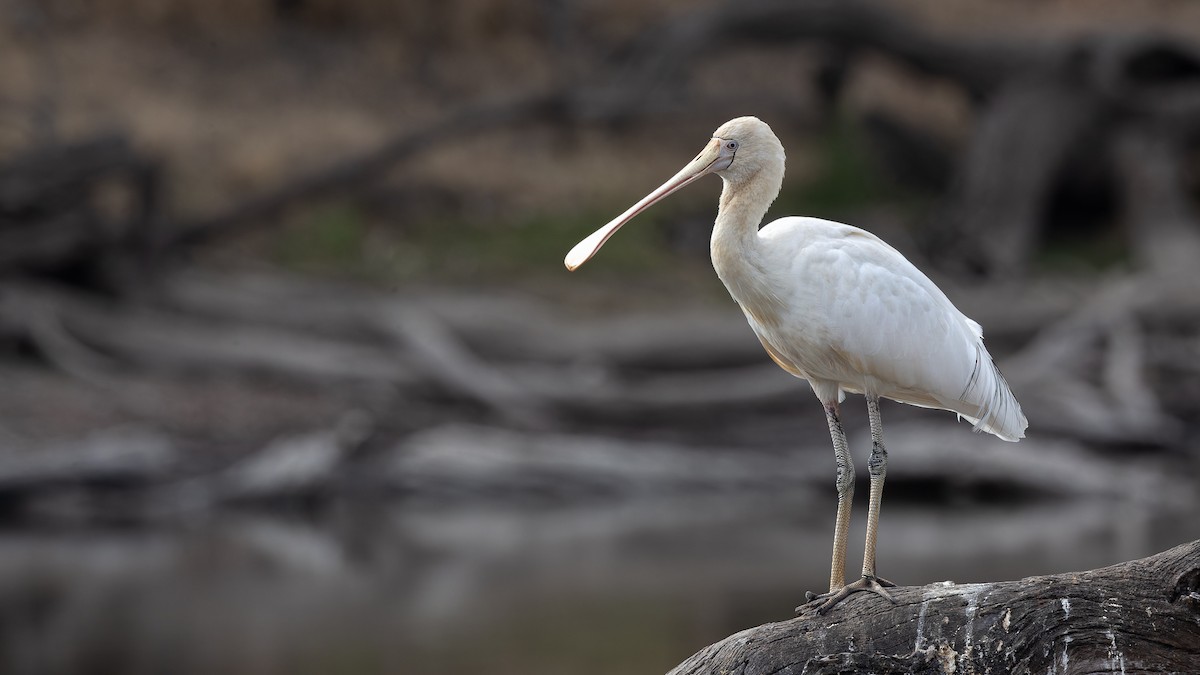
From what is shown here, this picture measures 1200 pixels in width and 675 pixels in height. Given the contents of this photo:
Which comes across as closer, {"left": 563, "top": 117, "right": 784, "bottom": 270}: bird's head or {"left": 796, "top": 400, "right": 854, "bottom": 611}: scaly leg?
{"left": 796, "top": 400, "right": 854, "bottom": 611}: scaly leg

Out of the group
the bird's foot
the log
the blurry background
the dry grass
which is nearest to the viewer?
the log

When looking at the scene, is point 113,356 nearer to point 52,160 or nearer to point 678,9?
point 52,160

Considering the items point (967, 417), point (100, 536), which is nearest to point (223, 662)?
point (100, 536)

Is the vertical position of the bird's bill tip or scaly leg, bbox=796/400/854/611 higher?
the bird's bill tip

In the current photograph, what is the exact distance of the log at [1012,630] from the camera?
4.36 meters

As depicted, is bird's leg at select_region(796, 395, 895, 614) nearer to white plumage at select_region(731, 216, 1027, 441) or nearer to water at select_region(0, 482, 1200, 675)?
white plumage at select_region(731, 216, 1027, 441)

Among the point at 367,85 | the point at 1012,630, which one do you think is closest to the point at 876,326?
the point at 1012,630

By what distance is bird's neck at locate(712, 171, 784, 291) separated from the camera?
18.1 ft

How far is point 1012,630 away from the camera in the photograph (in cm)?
449

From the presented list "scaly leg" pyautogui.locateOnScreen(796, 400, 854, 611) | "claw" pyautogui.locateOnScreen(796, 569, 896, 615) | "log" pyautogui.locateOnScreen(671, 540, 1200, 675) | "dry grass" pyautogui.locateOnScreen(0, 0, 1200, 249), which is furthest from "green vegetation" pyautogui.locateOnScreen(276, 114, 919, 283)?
"log" pyautogui.locateOnScreen(671, 540, 1200, 675)

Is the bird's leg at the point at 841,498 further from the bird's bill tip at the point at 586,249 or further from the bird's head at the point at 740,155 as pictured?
the bird's bill tip at the point at 586,249

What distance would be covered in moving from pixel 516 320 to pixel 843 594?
1081 centimetres

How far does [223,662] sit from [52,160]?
7.67 m

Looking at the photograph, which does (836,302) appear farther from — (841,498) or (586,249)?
(586,249)
